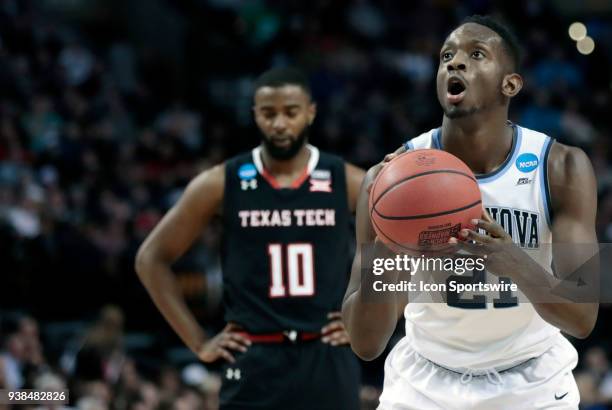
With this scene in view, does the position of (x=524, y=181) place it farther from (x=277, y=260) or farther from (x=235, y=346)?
(x=235, y=346)

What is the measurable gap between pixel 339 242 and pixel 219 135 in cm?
716

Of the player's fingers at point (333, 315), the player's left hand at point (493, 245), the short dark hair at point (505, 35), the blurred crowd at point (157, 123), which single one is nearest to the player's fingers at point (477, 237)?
the player's left hand at point (493, 245)

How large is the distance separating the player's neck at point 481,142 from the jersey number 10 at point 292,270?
1.73 m

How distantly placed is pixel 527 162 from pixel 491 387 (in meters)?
0.90

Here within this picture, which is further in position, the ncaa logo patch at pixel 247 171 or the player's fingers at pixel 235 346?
the ncaa logo patch at pixel 247 171

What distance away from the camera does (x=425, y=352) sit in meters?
4.30

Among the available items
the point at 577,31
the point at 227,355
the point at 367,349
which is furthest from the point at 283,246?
the point at 577,31

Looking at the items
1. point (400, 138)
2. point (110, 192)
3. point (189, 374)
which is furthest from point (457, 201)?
point (400, 138)

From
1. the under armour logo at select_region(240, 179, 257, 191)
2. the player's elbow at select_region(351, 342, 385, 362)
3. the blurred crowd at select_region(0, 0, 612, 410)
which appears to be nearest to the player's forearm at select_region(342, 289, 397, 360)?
the player's elbow at select_region(351, 342, 385, 362)

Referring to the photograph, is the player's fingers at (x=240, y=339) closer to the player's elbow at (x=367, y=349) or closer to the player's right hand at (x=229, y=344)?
the player's right hand at (x=229, y=344)

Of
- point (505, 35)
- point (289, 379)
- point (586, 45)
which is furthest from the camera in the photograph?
point (586, 45)

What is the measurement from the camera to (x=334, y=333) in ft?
19.0

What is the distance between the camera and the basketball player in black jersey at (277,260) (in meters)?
5.75

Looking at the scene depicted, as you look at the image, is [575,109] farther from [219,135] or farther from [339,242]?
[339,242]
